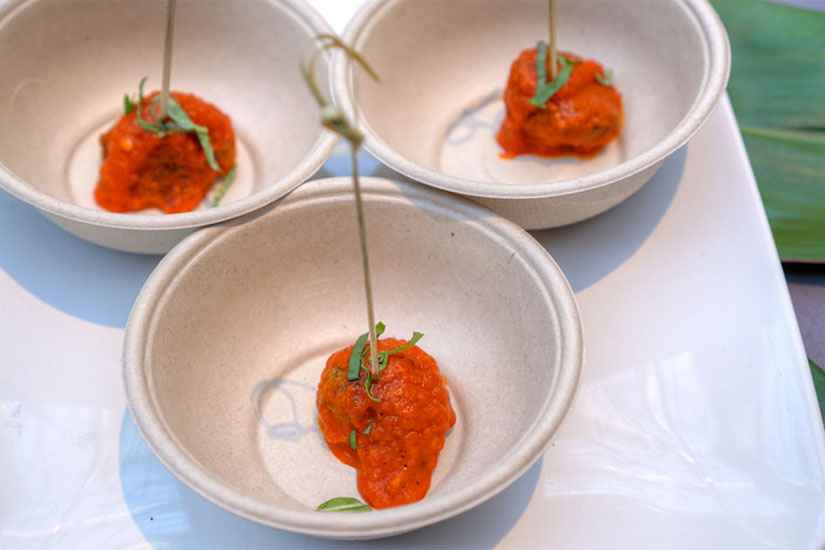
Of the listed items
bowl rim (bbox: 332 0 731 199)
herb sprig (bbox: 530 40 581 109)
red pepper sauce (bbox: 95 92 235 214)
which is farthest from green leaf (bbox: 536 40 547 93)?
red pepper sauce (bbox: 95 92 235 214)

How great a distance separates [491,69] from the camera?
7.01ft

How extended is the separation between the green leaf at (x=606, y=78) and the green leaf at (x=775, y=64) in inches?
13.2

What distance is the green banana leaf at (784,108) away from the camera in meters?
1.85

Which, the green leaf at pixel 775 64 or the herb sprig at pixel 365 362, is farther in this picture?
the green leaf at pixel 775 64

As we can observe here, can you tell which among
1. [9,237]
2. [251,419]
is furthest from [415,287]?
[9,237]

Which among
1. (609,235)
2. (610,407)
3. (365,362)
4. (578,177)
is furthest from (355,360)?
(609,235)

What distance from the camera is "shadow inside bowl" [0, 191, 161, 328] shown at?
67.6 inches

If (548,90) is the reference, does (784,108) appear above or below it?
below

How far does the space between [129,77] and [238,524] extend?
1.23 m

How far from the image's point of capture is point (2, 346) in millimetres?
1644

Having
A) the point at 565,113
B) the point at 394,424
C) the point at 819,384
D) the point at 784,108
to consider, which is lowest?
the point at 819,384

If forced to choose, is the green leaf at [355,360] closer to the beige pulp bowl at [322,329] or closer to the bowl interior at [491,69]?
the beige pulp bowl at [322,329]

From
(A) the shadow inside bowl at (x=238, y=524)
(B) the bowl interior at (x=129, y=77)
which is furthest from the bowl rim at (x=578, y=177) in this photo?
(A) the shadow inside bowl at (x=238, y=524)

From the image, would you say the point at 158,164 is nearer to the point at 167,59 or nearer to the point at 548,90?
the point at 167,59
